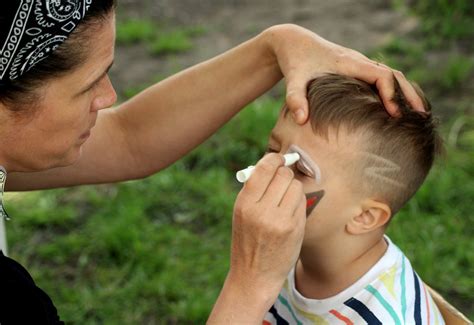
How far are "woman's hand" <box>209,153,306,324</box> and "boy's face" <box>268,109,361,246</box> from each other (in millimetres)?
218

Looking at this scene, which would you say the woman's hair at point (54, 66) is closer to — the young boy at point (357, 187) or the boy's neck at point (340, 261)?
the young boy at point (357, 187)

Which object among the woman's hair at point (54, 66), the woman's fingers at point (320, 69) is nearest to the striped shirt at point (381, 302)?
the woman's fingers at point (320, 69)

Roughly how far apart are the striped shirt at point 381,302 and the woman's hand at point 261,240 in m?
0.29

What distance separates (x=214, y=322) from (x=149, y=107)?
0.90 meters

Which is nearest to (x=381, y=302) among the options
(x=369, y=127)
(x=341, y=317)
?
(x=341, y=317)

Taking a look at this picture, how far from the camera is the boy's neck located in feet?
7.68

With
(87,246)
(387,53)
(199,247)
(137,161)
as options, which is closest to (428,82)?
(387,53)

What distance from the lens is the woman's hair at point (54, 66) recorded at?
1.96 m

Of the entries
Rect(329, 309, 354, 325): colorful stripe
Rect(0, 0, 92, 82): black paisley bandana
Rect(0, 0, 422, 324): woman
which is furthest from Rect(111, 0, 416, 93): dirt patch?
Rect(0, 0, 92, 82): black paisley bandana

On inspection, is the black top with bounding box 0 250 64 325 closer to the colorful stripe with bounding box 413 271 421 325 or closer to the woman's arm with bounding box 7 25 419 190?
the woman's arm with bounding box 7 25 419 190

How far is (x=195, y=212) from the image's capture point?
4.38 m

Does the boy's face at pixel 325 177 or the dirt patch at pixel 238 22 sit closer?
the boy's face at pixel 325 177

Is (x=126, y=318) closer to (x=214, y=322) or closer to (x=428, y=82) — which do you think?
(x=214, y=322)

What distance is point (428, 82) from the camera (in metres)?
5.21
